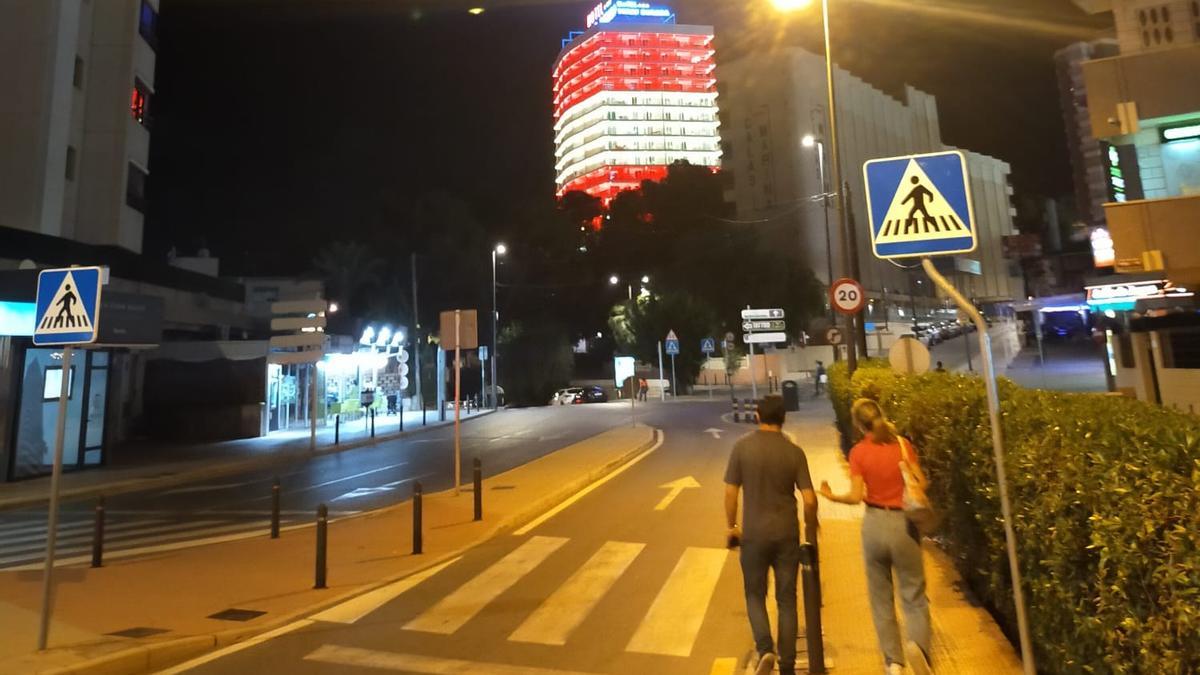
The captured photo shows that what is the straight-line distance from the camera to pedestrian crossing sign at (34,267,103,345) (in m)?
5.77

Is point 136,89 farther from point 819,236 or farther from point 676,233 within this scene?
point 819,236

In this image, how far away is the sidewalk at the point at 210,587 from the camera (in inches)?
204

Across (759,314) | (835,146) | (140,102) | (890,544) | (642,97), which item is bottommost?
(890,544)

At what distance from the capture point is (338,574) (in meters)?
7.26

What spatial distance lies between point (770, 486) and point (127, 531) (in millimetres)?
10662

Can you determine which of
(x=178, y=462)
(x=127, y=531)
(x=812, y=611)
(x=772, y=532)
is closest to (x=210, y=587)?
(x=127, y=531)

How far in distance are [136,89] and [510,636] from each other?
2922 cm

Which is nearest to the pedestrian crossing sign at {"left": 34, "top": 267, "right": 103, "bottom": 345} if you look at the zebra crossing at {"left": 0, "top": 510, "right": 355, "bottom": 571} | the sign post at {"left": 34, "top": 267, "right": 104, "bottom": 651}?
the sign post at {"left": 34, "top": 267, "right": 104, "bottom": 651}

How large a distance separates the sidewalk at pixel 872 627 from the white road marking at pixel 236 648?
4471 mm

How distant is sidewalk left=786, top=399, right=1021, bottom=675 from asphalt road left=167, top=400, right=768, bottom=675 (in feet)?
2.63

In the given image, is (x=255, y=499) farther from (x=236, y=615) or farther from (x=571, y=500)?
(x=236, y=615)

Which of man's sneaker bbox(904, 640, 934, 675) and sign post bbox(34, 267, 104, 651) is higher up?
sign post bbox(34, 267, 104, 651)

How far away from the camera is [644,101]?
494 feet

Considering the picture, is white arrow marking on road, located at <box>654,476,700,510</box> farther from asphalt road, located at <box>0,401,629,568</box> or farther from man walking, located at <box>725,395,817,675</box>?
man walking, located at <box>725,395,817,675</box>
